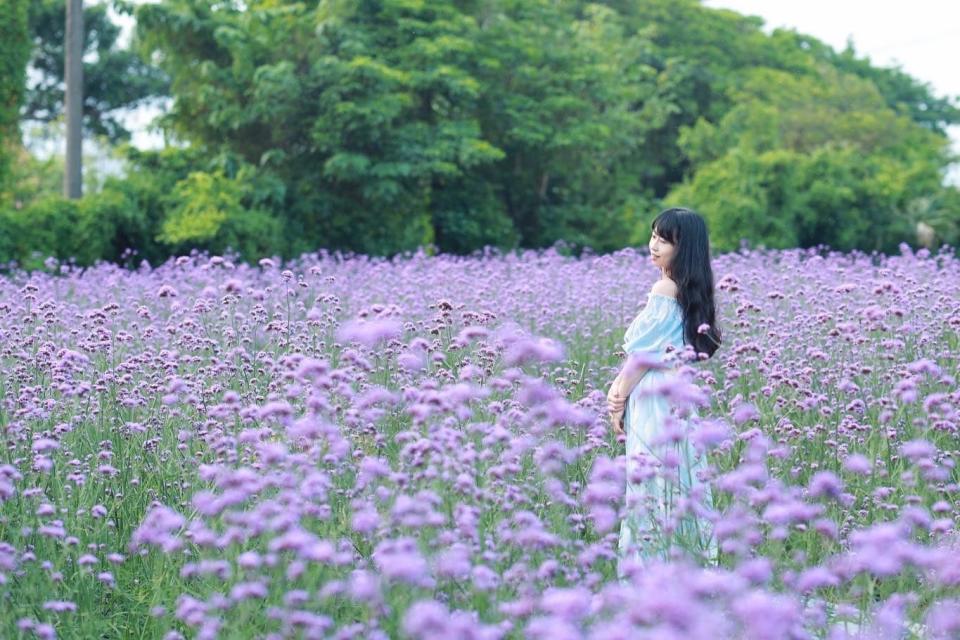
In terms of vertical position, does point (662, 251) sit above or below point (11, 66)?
above

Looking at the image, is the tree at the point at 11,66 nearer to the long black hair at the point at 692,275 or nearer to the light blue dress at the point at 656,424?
the long black hair at the point at 692,275

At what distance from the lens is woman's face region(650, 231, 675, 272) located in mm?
4773

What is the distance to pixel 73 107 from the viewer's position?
1667 cm

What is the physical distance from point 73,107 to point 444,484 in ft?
49.7

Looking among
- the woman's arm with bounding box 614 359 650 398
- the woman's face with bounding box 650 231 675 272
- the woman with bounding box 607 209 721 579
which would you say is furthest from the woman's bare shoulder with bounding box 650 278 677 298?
the woman's arm with bounding box 614 359 650 398

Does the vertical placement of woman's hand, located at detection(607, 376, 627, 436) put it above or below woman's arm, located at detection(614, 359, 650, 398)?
below

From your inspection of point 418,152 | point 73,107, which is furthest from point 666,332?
point 73,107

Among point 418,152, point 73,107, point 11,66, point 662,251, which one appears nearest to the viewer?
point 662,251

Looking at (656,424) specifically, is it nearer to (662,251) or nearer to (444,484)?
(662,251)

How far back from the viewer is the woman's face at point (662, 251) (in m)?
4.77

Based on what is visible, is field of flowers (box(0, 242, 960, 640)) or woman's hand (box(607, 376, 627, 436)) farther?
woman's hand (box(607, 376, 627, 436))

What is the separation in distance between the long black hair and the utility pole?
13.6m

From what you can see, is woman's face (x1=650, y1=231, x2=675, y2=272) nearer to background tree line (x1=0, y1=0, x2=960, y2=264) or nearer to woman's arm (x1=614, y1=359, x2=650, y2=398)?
woman's arm (x1=614, y1=359, x2=650, y2=398)

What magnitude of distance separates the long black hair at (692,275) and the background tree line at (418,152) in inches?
416
